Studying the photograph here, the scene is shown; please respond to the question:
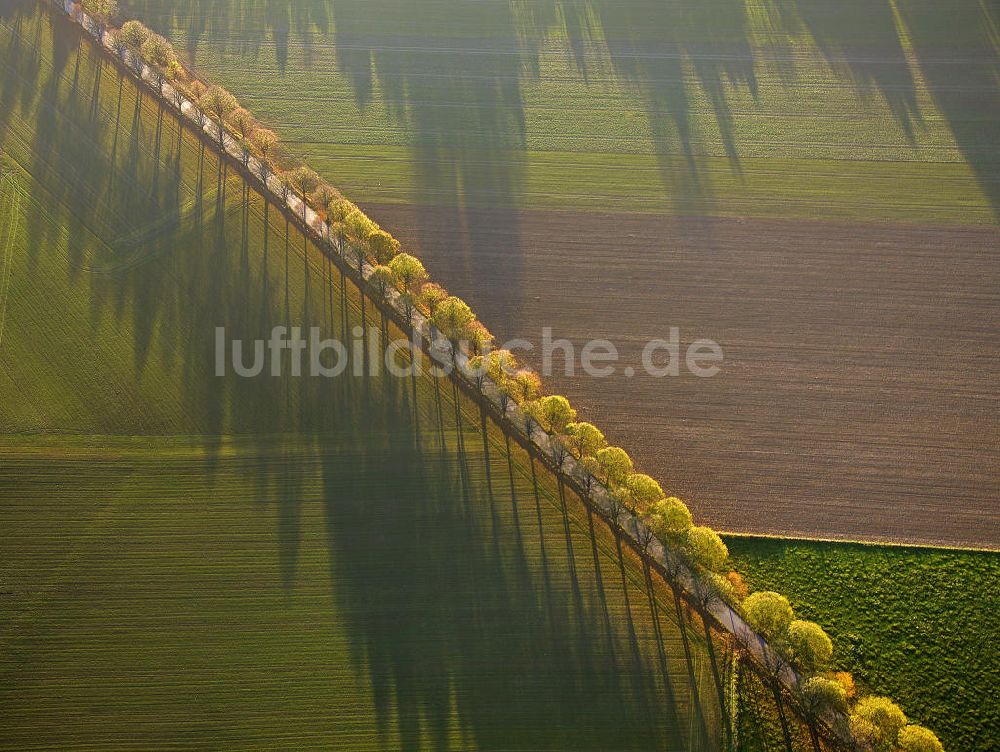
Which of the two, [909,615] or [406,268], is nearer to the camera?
[909,615]

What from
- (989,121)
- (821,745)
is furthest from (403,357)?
(989,121)

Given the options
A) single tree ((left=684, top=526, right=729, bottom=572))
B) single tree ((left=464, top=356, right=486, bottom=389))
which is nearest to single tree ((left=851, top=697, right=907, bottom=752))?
single tree ((left=684, top=526, right=729, bottom=572))

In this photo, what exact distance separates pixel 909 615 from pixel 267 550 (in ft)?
149

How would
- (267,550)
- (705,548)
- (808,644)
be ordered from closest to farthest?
(808,644) → (705,548) → (267,550)

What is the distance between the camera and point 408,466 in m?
53.5

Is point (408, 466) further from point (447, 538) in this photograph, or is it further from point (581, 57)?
point (581, 57)

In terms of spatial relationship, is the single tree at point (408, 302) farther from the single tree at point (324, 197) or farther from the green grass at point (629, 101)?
the green grass at point (629, 101)

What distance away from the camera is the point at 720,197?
224 feet

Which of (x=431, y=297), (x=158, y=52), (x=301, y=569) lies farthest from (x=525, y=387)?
(x=158, y=52)

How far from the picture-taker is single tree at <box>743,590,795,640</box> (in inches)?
1767

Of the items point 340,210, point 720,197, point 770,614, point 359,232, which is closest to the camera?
point 770,614

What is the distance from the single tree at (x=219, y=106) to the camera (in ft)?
228

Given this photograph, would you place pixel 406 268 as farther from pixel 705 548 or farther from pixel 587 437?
pixel 705 548

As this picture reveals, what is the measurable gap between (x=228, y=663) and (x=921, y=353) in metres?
59.5
